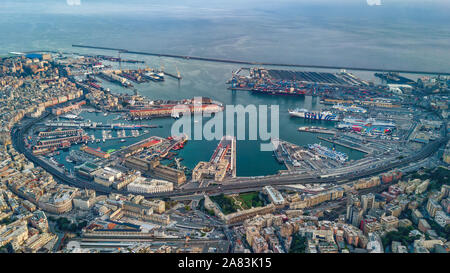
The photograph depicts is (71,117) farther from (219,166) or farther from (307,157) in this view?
(307,157)

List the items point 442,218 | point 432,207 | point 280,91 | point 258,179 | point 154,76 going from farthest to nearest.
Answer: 1. point 154,76
2. point 280,91
3. point 258,179
4. point 432,207
5. point 442,218

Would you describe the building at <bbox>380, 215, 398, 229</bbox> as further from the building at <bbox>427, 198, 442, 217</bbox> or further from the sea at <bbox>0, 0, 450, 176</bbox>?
the sea at <bbox>0, 0, 450, 176</bbox>

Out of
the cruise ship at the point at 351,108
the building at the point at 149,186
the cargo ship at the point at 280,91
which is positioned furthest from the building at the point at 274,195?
the cargo ship at the point at 280,91

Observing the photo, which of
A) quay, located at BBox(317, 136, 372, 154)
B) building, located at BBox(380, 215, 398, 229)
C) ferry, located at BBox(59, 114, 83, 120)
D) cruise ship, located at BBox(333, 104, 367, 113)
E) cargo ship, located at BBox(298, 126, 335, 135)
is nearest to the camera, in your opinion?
building, located at BBox(380, 215, 398, 229)

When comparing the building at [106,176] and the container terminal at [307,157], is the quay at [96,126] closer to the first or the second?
the building at [106,176]

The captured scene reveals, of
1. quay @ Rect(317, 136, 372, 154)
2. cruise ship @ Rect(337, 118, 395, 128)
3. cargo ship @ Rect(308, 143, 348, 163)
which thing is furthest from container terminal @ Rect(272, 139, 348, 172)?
cruise ship @ Rect(337, 118, 395, 128)

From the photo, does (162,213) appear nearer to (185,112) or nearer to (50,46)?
(185,112)

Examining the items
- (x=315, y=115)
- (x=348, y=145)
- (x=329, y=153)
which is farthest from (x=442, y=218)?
(x=315, y=115)
